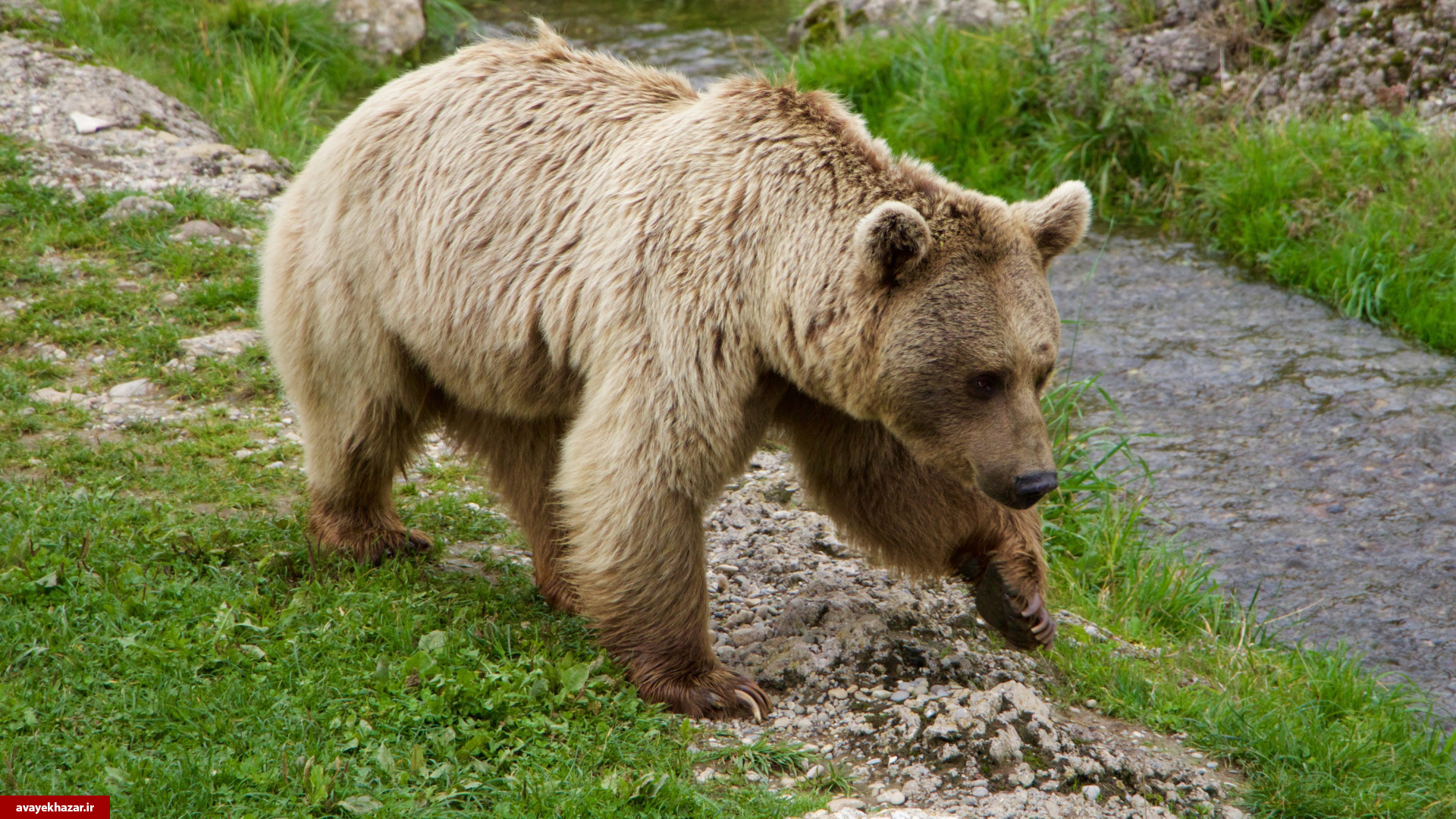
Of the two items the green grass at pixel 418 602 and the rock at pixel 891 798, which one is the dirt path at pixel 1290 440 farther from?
the rock at pixel 891 798

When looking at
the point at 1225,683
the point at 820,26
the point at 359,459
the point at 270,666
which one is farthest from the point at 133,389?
the point at 820,26

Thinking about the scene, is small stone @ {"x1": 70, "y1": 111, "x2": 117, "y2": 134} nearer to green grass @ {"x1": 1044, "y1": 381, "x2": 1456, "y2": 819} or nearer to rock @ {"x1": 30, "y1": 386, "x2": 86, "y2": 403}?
rock @ {"x1": 30, "y1": 386, "x2": 86, "y2": 403}

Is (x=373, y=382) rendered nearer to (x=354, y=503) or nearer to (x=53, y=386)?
(x=354, y=503)

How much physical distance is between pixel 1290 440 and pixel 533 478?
363 cm

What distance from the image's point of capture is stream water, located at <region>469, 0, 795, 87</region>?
417 inches

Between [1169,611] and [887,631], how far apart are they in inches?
57.7

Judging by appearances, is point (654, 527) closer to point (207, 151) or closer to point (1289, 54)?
point (207, 151)

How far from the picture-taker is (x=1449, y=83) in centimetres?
751

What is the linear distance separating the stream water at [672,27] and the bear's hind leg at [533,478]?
234 inches

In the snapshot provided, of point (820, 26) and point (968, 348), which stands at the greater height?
point (968, 348)

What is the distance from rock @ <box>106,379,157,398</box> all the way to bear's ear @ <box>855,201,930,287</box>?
138 inches

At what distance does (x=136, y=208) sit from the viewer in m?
6.78

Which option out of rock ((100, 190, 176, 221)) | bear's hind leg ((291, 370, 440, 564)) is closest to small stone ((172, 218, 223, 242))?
rock ((100, 190, 176, 221))

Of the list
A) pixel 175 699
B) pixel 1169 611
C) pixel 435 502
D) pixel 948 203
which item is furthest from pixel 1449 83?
pixel 175 699
